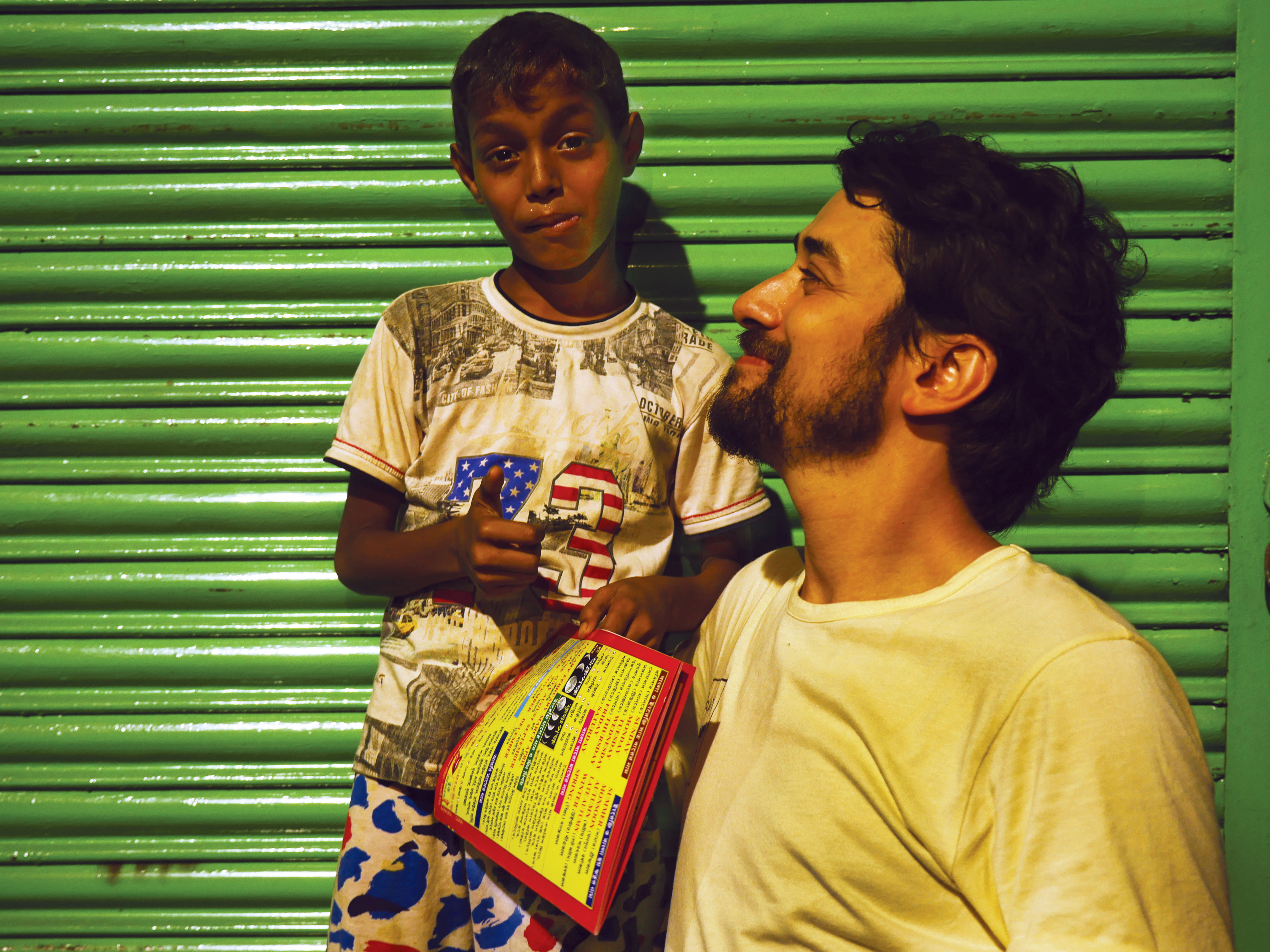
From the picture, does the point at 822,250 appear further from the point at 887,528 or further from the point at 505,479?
the point at 505,479

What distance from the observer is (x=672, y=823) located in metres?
2.31

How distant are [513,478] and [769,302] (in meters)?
0.69

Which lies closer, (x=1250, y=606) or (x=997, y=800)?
(x=997, y=800)

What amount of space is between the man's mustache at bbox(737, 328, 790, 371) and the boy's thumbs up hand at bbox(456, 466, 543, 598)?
0.60 m

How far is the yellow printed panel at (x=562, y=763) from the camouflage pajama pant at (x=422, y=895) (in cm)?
22

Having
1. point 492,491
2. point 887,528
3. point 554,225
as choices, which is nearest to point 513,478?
point 492,491

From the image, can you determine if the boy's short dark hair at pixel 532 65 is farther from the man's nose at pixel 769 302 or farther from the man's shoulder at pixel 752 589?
the man's shoulder at pixel 752 589

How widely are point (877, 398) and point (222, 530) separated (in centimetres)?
211

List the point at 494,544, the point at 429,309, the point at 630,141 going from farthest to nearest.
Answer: the point at 630,141 → the point at 429,309 → the point at 494,544

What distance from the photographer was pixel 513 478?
169 centimetres

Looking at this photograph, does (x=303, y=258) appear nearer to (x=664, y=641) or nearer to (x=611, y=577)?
(x=611, y=577)

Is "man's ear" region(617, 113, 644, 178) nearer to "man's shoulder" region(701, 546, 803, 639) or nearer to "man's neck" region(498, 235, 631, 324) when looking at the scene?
"man's neck" region(498, 235, 631, 324)

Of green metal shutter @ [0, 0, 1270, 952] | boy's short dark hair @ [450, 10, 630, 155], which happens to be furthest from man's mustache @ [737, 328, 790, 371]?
green metal shutter @ [0, 0, 1270, 952]

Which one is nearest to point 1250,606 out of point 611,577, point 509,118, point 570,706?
point 611,577
